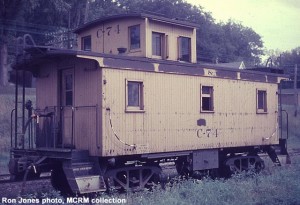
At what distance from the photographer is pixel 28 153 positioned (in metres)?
12.7

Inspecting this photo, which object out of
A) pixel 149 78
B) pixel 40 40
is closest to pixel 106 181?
pixel 149 78

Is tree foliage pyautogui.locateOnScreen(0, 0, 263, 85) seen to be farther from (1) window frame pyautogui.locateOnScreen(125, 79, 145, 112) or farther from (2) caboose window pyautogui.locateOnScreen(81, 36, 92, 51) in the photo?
(1) window frame pyautogui.locateOnScreen(125, 79, 145, 112)

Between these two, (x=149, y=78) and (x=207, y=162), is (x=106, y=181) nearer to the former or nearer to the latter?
(x=149, y=78)

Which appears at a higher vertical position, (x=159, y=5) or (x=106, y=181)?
(x=159, y=5)

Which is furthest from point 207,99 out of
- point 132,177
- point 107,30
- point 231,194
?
point 231,194

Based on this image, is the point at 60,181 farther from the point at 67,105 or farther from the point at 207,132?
the point at 207,132

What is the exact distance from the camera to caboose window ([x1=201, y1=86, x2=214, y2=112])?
15.3 m

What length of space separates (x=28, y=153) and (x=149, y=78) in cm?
448

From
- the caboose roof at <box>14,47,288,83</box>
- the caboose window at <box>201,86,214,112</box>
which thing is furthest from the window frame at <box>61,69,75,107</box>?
the caboose window at <box>201,86,214,112</box>

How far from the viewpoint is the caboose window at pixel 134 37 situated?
14.8m

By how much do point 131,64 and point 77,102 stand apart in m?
2.07

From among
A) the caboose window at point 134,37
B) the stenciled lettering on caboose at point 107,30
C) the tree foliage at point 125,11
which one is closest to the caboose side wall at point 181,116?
the caboose window at point 134,37

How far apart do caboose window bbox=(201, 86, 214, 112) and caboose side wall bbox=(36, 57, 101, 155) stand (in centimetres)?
473

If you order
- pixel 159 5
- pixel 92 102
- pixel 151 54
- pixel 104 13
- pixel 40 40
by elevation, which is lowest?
pixel 92 102
